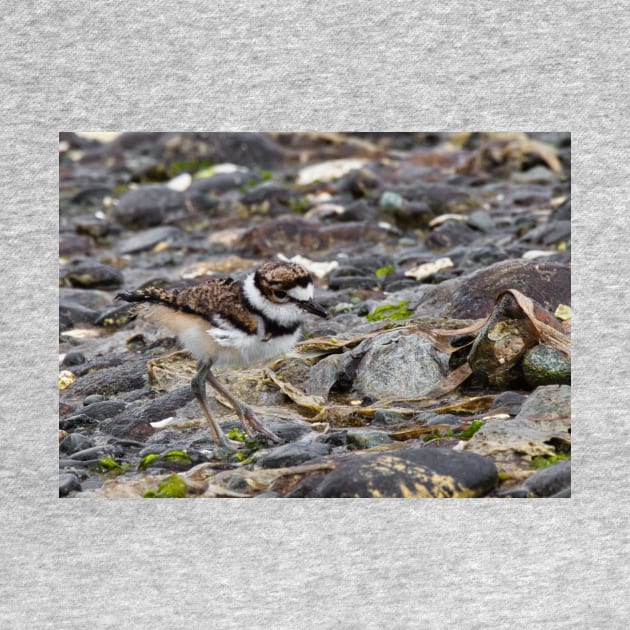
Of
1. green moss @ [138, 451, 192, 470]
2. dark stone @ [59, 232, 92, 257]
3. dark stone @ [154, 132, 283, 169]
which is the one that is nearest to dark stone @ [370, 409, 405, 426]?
green moss @ [138, 451, 192, 470]

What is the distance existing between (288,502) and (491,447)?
102 centimetres

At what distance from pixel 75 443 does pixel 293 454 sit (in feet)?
3.89

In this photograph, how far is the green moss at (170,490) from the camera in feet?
14.7

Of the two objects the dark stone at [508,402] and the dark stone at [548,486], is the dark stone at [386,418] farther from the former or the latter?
the dark stone at [548,486]

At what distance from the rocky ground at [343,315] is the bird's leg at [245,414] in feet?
0.30

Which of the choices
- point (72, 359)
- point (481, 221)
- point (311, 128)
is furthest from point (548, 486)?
point (481, 221)

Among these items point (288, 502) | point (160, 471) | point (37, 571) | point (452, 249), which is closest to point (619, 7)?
point (288, 502)

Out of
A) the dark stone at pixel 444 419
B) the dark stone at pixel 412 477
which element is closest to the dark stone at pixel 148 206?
the dark stone at pixel 444 419

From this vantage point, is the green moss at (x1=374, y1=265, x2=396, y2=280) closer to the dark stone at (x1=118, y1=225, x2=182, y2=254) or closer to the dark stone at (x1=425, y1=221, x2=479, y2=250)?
the dark stone at (x1=425, y1=221, x2=479, y2=250)

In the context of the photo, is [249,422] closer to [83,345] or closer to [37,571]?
[37,571]

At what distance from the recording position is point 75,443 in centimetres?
527

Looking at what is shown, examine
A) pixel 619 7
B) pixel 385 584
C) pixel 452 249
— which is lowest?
pixel 385 584

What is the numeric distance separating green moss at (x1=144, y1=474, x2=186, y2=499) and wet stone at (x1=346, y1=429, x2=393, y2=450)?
2.88ft

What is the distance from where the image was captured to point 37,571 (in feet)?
14.3
